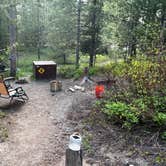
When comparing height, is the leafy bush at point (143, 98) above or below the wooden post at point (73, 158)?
below

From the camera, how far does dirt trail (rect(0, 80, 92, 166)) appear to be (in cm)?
485

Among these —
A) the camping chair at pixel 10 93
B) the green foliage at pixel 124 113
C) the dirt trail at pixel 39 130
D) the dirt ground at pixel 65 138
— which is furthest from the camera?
the camping chair at pixel 10 93

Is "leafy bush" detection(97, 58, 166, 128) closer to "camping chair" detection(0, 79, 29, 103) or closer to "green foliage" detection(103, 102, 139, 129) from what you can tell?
"green foliage" detection(103, 102, 139, 129)

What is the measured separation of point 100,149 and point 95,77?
6844 millimetres

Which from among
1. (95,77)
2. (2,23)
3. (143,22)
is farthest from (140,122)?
(2,23)

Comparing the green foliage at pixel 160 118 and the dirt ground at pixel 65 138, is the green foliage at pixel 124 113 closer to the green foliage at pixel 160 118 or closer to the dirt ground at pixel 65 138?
the dirt ground at pixel 65 138

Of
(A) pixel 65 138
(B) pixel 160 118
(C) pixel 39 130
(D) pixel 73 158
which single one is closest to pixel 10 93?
(C) pixel 39 130

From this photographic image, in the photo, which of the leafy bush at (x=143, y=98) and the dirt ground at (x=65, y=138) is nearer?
the dirt ground at (x=65, y=138)

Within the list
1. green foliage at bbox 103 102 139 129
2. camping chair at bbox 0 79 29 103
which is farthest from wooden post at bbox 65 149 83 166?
camping chair at bbox 0 79 29 103

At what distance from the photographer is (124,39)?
41.5ft

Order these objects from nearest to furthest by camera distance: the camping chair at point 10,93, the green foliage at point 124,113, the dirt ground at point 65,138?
the dirt ground at point 65,138 → the green foliage at point 124,113 → the camping chair at point 10,93

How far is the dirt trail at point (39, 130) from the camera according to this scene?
15.9ft

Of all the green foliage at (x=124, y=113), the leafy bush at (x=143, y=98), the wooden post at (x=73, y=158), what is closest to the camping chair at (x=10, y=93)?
the leafy bush at (x=143, y=98)

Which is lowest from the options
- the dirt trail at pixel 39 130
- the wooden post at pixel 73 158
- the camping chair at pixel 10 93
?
the dirt trail at pixel 39 130
